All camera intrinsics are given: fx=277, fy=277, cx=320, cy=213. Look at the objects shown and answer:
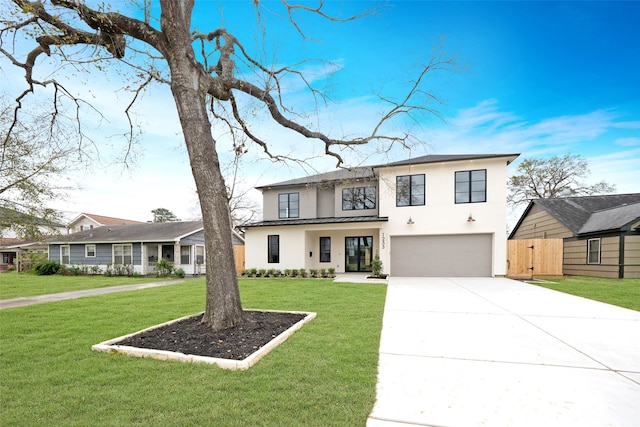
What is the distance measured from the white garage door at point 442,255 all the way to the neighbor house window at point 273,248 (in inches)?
235

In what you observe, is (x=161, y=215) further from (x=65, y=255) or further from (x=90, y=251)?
(x=90, y=251)

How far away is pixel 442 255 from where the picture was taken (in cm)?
1306

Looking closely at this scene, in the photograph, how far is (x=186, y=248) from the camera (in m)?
19.6

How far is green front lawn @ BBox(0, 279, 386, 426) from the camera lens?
226 centimetres

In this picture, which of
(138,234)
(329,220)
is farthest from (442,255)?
(138,234)

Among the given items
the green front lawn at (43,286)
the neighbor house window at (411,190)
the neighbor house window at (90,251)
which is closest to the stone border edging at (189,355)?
the green front lawn at (43,286)

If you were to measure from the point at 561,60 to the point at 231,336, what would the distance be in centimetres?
1375

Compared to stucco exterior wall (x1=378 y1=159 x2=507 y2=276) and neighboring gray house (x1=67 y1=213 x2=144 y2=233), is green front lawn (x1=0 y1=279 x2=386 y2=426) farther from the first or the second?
neighboring gray house (x1=67 y1=213 x2=144 y2=233)

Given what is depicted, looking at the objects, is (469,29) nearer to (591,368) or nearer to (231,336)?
(591,368)

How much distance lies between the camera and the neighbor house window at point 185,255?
19.3m

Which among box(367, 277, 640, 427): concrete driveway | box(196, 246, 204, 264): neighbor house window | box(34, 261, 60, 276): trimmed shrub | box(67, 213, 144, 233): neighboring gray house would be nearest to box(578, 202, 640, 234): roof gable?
box(367, 277, 640, 427): concrete driveway

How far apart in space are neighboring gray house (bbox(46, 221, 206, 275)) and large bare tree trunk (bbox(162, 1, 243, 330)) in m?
14.9

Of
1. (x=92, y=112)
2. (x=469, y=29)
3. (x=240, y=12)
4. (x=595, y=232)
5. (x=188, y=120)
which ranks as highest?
(x=469, y=29)

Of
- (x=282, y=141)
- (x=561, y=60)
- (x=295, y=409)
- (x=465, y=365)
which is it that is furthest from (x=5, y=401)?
(x=561, y=60)
